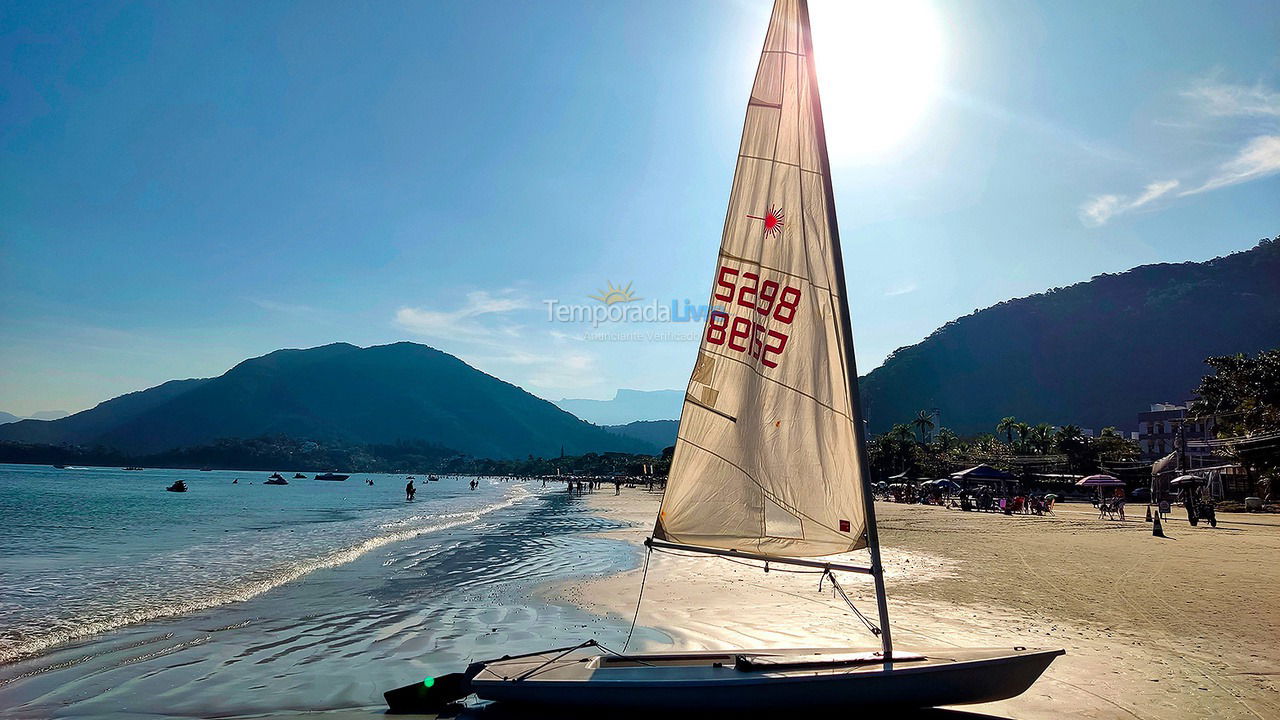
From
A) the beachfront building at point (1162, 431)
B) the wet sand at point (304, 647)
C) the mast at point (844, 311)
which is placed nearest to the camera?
the mast at point (844, 311)

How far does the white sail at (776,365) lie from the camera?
7559mm

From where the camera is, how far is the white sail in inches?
298

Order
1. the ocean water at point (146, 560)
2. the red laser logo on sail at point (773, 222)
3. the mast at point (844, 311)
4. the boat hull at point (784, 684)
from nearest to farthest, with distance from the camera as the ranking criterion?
the boat hull at point (784, 684) < the mast at point (844, 311) < the red laser logo on sail at point (773, 222) < the ocean water at point (146, 560)

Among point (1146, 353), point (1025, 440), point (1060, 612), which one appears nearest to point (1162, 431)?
point (1025, 440)

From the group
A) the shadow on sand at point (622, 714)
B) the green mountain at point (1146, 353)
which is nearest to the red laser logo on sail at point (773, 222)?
the shadow on sand at point (622, 714)

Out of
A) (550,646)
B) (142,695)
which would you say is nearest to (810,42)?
(550,646)

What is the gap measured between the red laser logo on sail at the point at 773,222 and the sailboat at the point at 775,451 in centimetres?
1

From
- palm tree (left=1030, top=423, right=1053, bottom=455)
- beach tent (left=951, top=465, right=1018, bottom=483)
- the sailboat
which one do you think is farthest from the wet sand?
palm tree (left=1030, top=423, right=1053, bottom=455)

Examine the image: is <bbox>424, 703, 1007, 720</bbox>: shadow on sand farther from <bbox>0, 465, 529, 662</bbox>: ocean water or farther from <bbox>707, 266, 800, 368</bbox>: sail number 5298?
<bbox>0, 465, 529, 662</bbox>: ocean water

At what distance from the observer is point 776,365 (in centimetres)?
785

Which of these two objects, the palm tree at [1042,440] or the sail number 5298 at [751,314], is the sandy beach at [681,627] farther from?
the palm tree at [1042,440]

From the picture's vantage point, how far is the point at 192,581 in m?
18.1

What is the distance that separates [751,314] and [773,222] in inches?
44.1

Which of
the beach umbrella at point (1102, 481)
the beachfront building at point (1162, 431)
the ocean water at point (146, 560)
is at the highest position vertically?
the beachfront building at point (1162, 431)
